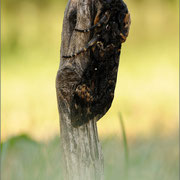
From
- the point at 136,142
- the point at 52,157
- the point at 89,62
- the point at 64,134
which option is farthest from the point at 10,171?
the point at 136,142

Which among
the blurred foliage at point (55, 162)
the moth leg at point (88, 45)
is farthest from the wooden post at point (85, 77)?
the blurred foliage at point (55, 162)

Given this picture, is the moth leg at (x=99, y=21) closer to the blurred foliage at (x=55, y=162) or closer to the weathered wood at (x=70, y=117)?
the weathered wood at (x=70, y=117)

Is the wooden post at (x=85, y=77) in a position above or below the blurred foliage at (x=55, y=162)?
above

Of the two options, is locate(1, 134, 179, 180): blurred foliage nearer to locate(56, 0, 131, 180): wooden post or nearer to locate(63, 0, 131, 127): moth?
locate(56, 0, 131, 180): wooden post

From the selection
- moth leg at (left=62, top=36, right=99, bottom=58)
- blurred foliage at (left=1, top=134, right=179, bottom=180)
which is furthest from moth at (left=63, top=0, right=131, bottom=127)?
blurred foliage at (left=1, top=134, right=179, bottom=180)

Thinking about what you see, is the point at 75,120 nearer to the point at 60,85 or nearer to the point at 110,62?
the point at 60,85
